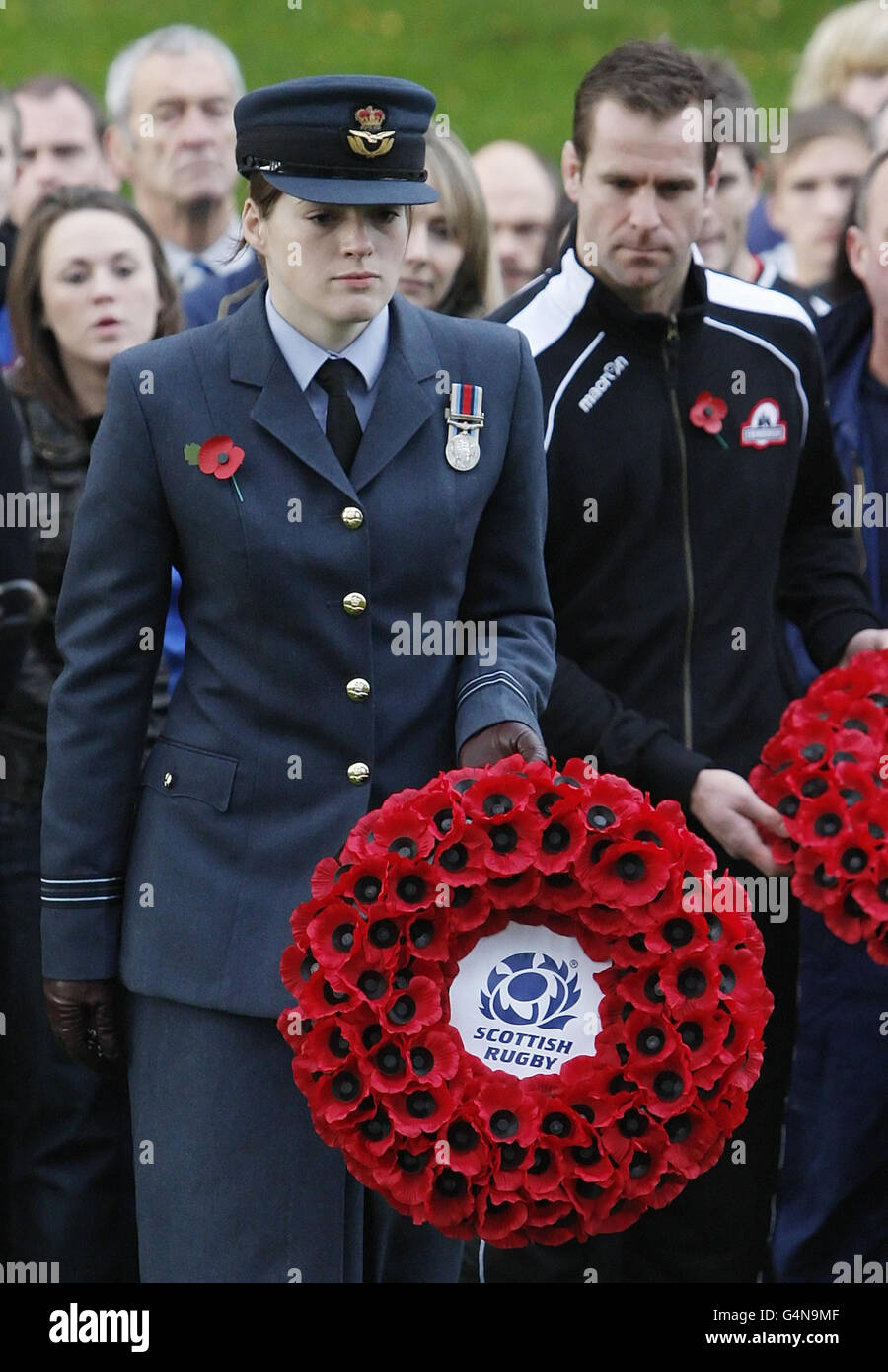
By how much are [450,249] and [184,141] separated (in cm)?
151

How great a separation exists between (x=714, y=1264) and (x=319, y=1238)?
1.35 metres

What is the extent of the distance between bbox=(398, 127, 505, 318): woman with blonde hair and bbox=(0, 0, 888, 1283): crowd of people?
10 millimetres

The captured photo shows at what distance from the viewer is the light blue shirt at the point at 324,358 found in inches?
135

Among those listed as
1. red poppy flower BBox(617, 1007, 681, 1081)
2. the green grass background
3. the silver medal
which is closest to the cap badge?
the silver medal

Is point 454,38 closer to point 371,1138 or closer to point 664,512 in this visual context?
point 664,512

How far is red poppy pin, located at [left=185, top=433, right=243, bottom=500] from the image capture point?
337cm

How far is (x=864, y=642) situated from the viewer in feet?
14.7

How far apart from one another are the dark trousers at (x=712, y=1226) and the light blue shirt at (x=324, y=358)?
1.59 meters

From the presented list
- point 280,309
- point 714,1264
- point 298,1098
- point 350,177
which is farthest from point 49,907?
point 714,1264
